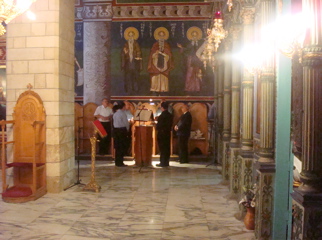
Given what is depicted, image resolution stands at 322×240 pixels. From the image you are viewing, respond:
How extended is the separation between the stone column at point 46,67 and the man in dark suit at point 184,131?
430cm

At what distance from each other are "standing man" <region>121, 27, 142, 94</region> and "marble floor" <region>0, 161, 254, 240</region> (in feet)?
17.2

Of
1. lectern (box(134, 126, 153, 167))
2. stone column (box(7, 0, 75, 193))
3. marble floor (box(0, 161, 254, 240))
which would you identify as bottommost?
marble floor (box(0, 161, 254, 240))

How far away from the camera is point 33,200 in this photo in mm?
6426

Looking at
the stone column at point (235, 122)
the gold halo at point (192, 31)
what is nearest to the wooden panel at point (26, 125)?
the stone column at point (235, 122)

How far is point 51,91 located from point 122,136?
368 centimetres

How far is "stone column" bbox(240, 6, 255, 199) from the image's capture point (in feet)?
17.4

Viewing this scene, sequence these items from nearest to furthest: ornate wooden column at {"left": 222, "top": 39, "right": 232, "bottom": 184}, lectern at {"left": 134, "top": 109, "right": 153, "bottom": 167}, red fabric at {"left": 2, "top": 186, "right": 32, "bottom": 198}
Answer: red fabric at {"left": 2, "top": 186, "right": 32, "bottom": 198} < ornate wooden column at {"left": 222, "top": 39, "right": 232, "bottom": 184} < lectern at {"left": 134, "top": 109, "right": 153, "bottom": 167}

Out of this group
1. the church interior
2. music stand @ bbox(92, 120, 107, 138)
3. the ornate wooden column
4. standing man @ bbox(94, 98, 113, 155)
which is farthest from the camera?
standing man @ bbox(94, 98, 113, 155)

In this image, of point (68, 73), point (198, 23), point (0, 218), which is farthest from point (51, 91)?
point (198, 23)

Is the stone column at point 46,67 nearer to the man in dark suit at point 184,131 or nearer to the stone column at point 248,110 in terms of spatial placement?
the stone column at point 248,110

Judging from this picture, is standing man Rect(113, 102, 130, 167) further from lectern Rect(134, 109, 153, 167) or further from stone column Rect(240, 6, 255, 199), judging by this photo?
stone column Rect(240, 6, 255, 199)

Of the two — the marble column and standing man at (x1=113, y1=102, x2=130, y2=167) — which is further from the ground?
the marble column

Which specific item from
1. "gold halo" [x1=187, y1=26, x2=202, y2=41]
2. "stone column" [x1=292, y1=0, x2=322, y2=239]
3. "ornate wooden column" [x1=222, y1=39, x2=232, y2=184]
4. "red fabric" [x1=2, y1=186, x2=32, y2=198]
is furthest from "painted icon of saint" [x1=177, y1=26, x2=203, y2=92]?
"stone column" [x1=292, y1=0, x2=322, y2=239]

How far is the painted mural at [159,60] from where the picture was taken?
42.5 ft
